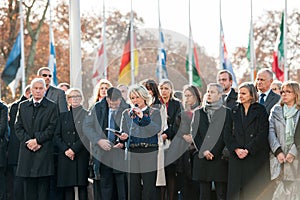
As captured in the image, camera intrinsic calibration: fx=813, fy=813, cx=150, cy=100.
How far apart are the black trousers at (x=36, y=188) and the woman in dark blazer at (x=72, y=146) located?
8.5 inches

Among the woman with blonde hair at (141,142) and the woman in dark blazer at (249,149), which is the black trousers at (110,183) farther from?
the woman in dark blazer at (249,149)

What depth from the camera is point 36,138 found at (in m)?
11.6

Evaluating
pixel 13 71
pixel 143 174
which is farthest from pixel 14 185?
pixel 13 71

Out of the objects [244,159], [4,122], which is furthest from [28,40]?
[244,159]

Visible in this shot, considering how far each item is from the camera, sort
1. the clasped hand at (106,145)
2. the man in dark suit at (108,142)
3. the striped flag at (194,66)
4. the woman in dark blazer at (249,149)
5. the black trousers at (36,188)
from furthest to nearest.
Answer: the striped flag at (194,66), the black trousers at (36,188), the man in dark suit at (108,142), the clasped hand at (106,145), the woman in dark blazer at (249,149)

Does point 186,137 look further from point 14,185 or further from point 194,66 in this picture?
point 194,66

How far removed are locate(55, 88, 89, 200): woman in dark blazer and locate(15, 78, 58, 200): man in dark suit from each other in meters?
0.22

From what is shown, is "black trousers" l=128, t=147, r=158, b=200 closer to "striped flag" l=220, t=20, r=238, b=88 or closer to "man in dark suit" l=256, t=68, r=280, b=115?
"man in dark suit" l=256, t=68, r=280, b=115

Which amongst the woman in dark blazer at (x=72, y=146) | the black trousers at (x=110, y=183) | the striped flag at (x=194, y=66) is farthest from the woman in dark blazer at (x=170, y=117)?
the striped flag at (x=194, y=66)

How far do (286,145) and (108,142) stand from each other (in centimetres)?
261

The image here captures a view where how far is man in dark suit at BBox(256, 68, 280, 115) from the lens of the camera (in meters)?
11.0

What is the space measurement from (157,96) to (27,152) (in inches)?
80.5

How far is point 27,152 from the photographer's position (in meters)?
11.7

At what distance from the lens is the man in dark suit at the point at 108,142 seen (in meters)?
11.5
